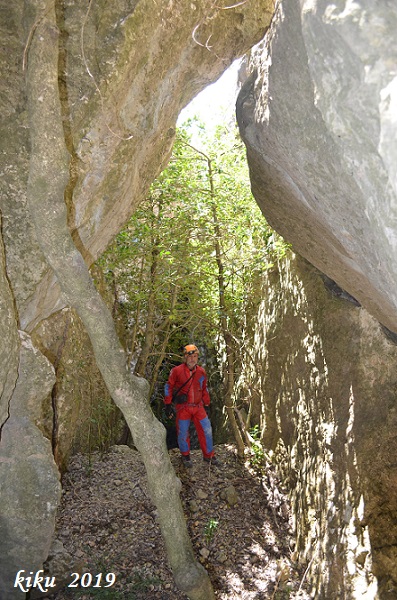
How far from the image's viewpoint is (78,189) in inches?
146

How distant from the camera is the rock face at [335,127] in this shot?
6.61 ft

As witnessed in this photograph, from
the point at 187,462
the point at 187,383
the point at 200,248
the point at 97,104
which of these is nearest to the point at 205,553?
the point at 187,462

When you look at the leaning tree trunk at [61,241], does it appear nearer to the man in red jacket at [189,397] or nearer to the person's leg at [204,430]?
the man in red jacket at [189,397]

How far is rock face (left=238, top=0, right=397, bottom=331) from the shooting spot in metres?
2.01

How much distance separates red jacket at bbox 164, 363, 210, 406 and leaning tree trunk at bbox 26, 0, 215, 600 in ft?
11.9

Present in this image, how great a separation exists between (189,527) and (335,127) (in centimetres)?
478

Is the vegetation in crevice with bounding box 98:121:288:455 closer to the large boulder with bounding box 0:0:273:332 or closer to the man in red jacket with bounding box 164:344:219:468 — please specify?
the man in red jacket with bounding box 164:344:219:468

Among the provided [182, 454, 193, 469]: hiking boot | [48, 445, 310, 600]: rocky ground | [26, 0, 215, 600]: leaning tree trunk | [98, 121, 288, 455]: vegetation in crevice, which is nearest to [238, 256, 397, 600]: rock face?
[48, 445, 310, 600]: rocky ground

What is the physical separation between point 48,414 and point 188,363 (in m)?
1.80

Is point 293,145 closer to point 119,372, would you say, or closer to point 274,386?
point 119,372

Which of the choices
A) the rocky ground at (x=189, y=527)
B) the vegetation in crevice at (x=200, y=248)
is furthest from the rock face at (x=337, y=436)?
the vegetation in crevice at (x=200, y=248)

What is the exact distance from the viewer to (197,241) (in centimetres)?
648

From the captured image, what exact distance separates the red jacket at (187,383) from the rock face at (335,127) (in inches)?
109

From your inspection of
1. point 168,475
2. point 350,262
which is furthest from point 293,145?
point 168,475
